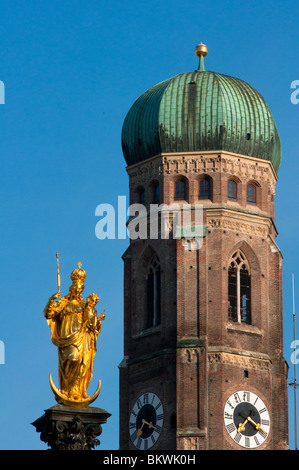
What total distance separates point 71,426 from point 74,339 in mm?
2712

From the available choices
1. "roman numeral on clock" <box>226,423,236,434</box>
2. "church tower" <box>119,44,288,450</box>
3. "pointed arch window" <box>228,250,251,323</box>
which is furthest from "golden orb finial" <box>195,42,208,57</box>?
"roman numeral on clock" <box>226,423,236,434</box>

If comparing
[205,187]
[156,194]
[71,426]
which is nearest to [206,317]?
A: [205,187]

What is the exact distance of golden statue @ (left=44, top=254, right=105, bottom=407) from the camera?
5619 centimetres

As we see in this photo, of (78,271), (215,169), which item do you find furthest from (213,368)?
(78,271)

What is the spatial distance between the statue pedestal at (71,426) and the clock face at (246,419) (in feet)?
112

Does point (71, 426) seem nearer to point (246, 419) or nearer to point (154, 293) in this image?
point (246, 419)

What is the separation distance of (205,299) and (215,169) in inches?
247

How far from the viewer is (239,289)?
9250 centimetres

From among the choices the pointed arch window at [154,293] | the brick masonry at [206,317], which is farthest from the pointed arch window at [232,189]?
the pointed arch window at [154,293]

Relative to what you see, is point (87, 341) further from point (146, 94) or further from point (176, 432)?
point (146, 94)

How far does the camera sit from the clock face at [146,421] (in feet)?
295

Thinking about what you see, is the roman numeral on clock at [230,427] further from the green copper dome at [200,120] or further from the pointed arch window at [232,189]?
the green copper dome at [200,120]

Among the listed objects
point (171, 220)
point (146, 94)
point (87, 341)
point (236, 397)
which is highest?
point (146, 94)

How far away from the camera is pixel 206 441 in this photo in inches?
3445
